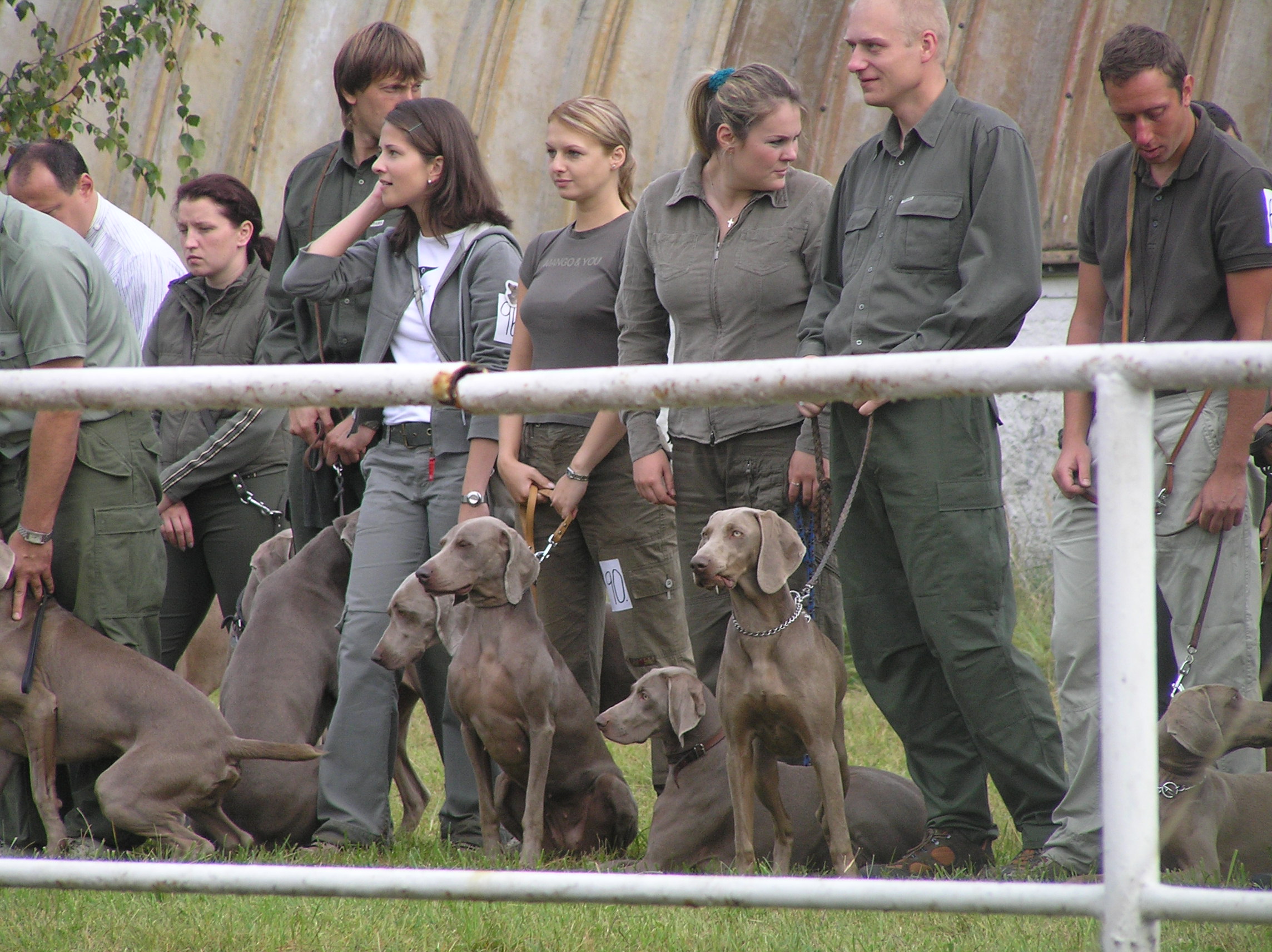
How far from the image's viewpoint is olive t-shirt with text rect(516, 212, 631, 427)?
4871 mm

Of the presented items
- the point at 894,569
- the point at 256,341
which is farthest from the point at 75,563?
the point at 894,569

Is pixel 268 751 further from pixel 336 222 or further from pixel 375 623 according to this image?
pixel 336 222

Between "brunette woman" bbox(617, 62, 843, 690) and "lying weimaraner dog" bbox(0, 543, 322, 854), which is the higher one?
"brunette woman" bbox(617, 62, 843, 690)

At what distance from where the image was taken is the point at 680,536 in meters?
4.52

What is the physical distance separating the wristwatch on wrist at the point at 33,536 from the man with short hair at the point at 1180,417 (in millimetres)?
3048

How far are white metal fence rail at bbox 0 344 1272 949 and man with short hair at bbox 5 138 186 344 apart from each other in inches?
168

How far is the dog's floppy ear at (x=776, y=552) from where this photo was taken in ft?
13.3

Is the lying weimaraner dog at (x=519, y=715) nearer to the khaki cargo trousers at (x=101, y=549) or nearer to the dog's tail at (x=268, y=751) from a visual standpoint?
the dog's tail at (x=268, y=751)

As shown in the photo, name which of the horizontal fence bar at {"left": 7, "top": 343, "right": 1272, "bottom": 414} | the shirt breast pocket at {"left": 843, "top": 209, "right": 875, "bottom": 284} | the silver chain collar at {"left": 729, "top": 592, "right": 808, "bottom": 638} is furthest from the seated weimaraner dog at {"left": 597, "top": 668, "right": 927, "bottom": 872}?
the horizontal fence bar at {"left": 7, "top": 343, "right": 1272, "bottom": 414}

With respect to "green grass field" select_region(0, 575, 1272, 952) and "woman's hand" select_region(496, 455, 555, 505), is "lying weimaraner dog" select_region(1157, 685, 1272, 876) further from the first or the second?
"woman's hand" select_region(496, 455, 555, 505)

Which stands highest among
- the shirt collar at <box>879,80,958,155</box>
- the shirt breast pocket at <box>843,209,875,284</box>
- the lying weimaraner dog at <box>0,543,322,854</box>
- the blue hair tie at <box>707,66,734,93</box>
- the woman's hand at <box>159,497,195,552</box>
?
the blue hair tie at <box>707,66,734,93</box>

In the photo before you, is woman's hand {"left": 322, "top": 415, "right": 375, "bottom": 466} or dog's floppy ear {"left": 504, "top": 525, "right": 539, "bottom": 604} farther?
woman's hand {"left": 322, "top": 415, "right": 375, "bottom": 466}

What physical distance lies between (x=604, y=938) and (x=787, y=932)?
1.35 ft

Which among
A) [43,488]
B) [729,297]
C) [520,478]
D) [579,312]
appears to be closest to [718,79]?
[729,297]
